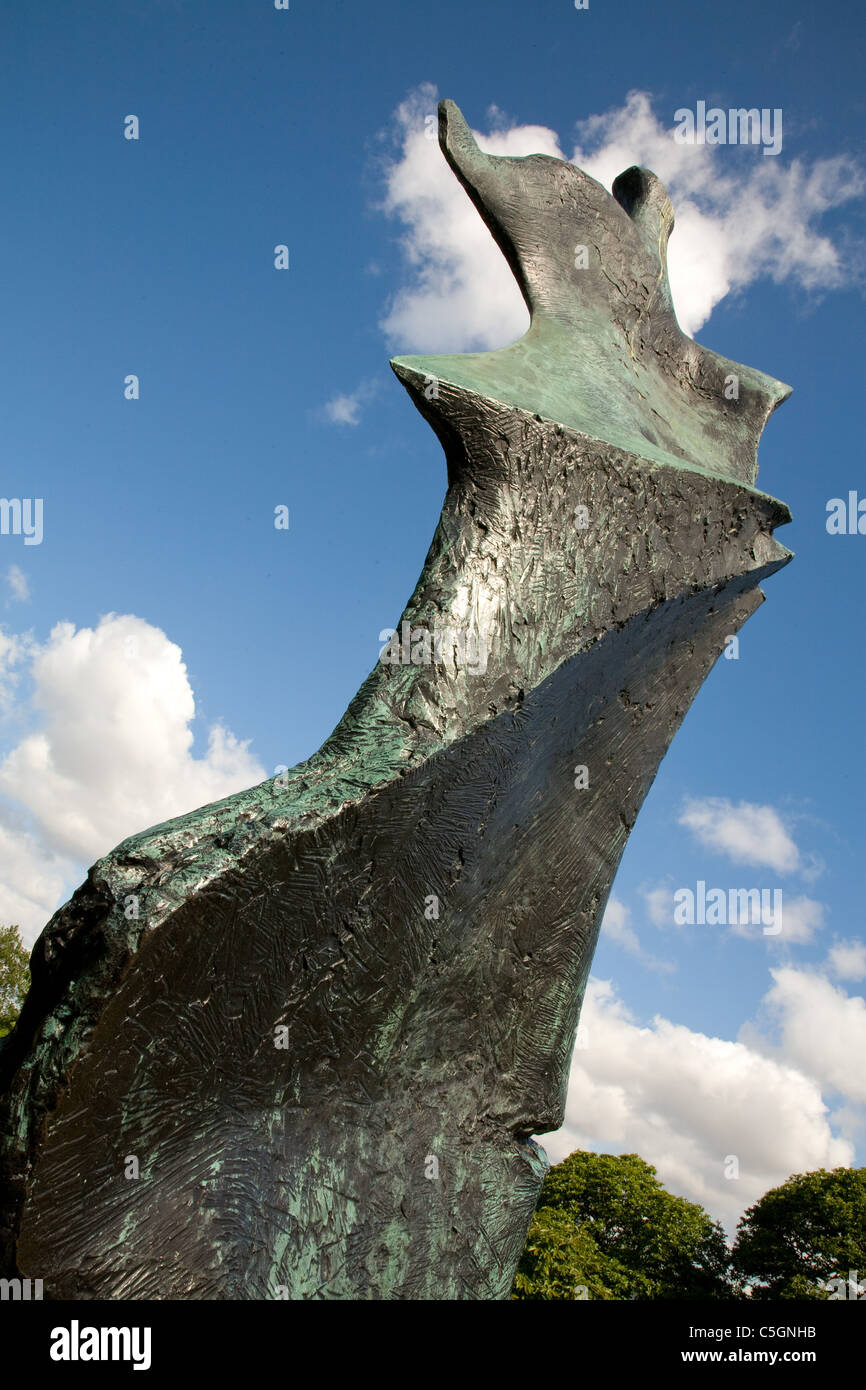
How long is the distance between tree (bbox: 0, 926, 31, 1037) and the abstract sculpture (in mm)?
24068

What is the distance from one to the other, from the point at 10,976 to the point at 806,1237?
61.9ft

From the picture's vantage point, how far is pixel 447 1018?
4.10 m

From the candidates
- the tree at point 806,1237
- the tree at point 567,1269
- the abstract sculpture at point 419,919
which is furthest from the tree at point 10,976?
the abstract sculpture at point 419,919

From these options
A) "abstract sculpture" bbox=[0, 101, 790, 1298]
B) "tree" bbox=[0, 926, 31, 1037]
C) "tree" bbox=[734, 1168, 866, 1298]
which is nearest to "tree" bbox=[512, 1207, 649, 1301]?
"tree" bbox=[734, 1168, 866, 1298]

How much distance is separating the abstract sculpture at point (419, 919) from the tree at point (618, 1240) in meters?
19.1

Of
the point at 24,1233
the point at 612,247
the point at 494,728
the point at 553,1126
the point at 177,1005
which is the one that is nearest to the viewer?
the point at 24,1233

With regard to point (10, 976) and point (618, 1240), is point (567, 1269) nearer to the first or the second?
point (618, 1240)

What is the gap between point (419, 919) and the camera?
383cm

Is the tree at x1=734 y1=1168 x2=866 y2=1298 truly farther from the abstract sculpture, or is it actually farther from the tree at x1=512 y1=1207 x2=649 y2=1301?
the abstract sculpture

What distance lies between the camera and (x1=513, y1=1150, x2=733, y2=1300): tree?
21875mm

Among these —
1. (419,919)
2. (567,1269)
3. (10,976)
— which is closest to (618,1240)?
(567,1269)

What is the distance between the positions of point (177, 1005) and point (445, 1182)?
1.48 metres
